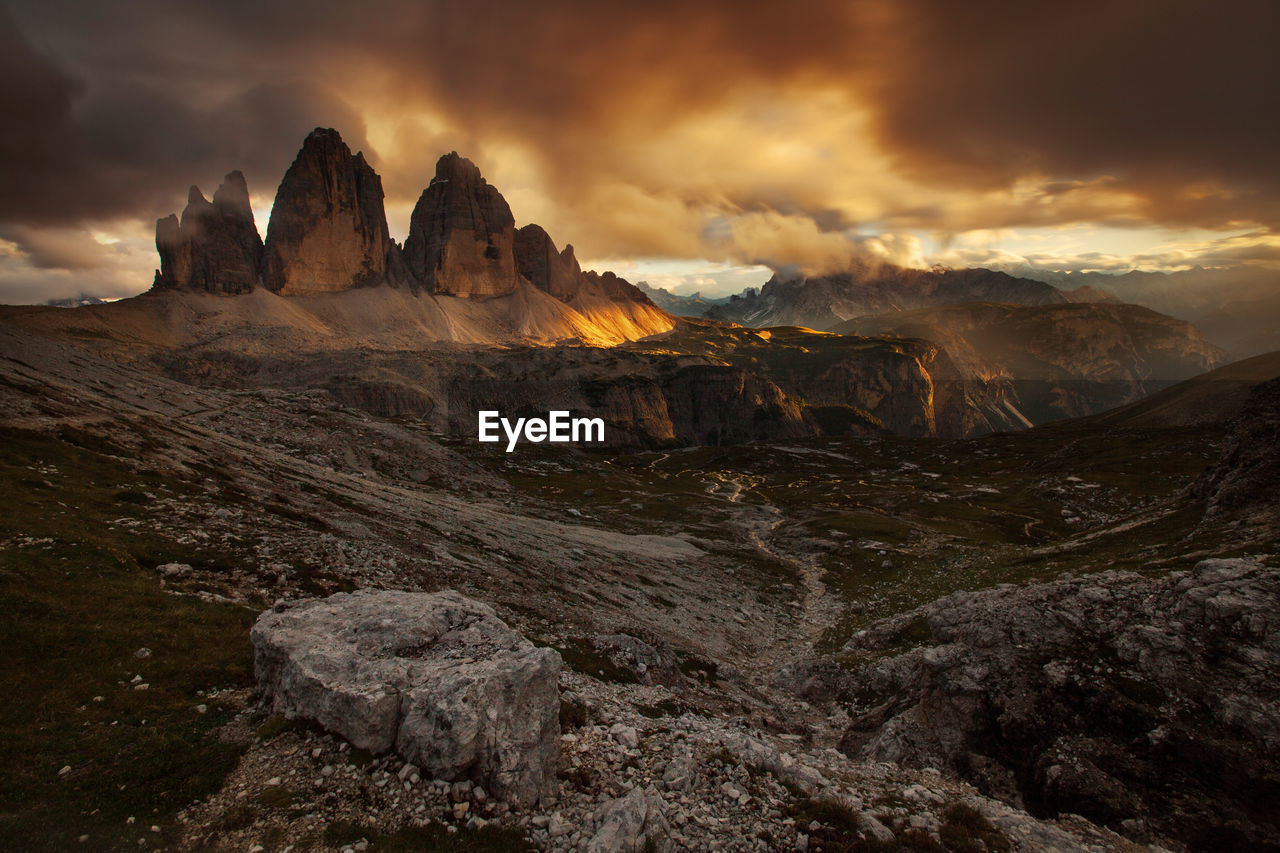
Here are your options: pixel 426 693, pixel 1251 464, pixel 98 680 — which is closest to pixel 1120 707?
pixel 426 693

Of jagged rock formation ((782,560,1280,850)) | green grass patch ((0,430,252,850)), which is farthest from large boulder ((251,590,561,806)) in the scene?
jagged rock formation ((782,560,1280,850))

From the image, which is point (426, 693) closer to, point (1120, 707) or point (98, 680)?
point (98, 680)

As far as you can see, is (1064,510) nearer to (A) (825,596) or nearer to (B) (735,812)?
(A) (825,596)

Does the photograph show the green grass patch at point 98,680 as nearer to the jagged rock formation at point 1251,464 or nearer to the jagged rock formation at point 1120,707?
the jagged rock formation at point 1120,707

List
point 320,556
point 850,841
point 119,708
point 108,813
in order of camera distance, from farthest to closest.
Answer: point 320,556
point 119,708
point 850,841
point 108,813

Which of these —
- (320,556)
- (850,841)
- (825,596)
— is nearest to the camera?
(850,841)

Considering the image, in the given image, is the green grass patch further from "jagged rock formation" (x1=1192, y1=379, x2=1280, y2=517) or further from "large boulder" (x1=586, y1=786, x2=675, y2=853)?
"jagged rock formation" (x1=1192, y1=379, x2=1280, y2=517)

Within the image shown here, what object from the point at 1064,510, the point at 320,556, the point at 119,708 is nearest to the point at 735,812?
the point at 119,708

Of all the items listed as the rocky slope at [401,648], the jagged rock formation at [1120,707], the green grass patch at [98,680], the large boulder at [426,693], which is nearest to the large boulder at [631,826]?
the rocky slope at [401,648]
